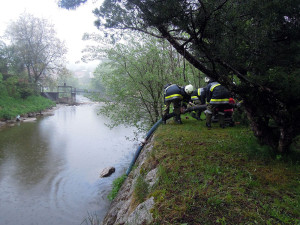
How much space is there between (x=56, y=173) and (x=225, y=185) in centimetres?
712

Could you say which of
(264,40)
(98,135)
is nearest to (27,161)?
(98,135)

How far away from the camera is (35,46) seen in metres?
28.2

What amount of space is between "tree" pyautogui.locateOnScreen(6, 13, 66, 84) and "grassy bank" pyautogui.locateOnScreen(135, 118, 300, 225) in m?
29.7

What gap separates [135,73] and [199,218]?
701 cm

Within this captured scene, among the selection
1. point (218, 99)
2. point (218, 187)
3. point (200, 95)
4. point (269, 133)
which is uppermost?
point (200, 95)

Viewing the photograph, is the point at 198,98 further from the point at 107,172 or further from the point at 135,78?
the point at 107,172

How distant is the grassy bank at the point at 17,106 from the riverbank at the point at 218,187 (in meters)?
17.7

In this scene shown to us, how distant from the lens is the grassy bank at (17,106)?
17.5m

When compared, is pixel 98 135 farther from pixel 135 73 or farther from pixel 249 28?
pixel 249 28

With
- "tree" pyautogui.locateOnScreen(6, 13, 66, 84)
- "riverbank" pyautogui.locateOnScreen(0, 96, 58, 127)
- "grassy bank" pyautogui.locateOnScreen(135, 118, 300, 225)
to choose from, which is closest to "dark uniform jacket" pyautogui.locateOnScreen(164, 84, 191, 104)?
"grassy bank" pyautogui.locateOnScreen(135, 118, 300, 225)

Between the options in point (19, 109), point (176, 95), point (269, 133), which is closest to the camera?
point (269, 133)

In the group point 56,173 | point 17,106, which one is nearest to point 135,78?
point 56,173

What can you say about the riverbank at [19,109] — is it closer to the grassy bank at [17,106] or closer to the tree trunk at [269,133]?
the grassy bank at [17,106]

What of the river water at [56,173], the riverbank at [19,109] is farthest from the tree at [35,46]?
the river water at [56,173]
